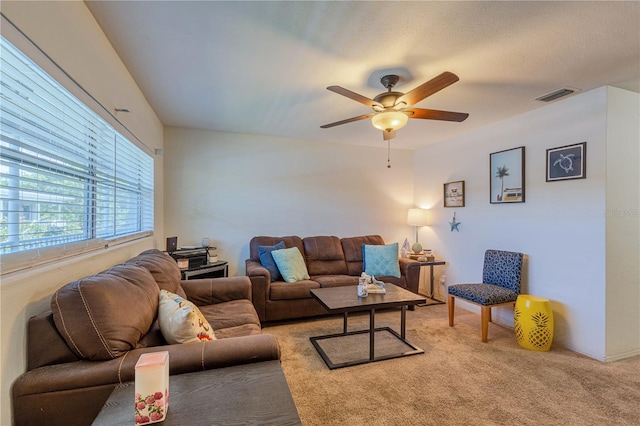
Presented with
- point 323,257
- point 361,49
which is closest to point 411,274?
point 323,257

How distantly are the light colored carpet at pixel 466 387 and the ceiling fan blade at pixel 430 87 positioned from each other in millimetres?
2164

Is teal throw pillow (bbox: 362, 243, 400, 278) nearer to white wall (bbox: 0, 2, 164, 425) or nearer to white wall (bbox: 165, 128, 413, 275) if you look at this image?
white wall (bbox: 165, 128, 413, 275)

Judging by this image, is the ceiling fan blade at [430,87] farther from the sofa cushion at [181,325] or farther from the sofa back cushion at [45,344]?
the sofa back cushion at [45,344]

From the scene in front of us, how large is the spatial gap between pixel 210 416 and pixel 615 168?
11.9 feet

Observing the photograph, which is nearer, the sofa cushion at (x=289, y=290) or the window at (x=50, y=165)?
the window at (x=50, y=165)

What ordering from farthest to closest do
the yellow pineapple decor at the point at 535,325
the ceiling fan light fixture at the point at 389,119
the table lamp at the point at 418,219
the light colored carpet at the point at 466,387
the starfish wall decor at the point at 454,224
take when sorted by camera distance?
the table lamp at the point at 418,219
the starfish wall decor at the point at 454,224
the yellow pineapple decor at the point at 535,325
the ceiling fan light fixture at the point at 389,119
the light colored carpet at the point at 466,387

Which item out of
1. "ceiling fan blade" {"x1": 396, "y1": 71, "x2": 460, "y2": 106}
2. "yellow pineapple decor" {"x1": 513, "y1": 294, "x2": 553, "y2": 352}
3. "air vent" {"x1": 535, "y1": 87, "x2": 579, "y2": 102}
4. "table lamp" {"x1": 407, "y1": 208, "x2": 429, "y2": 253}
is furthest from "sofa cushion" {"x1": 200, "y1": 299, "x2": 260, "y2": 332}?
"air vent" {"x1": 535, "y1": 87, "x2": 579, "y2": 102}

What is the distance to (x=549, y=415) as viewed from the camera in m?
1.85

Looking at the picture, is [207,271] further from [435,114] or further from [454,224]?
[454,224]

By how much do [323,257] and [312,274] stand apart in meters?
0.30

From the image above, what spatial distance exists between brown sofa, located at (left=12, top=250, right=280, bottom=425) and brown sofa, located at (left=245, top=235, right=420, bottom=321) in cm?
180

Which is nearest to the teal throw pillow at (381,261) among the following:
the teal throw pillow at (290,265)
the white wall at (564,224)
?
the teal throw pillow at (290,265)

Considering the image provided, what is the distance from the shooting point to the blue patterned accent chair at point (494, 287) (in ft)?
9.59

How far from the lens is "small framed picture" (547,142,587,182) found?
107 inches
